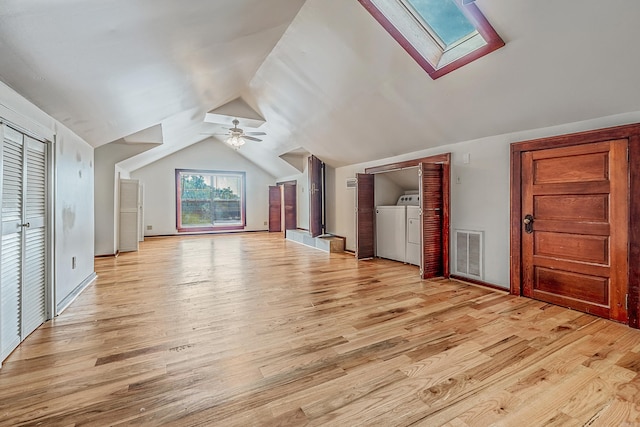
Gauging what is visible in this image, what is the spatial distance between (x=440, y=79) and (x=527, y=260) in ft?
7.34

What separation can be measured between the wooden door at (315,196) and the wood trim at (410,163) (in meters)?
1.61

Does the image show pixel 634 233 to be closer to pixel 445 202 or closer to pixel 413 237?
pixel 445 202

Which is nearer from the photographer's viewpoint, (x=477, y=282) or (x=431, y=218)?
(x=477, y=282)

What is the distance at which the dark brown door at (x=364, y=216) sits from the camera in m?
5.52

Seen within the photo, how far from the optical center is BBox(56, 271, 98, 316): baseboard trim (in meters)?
2.93

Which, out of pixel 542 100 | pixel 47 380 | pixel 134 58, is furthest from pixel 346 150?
pixel 47 380

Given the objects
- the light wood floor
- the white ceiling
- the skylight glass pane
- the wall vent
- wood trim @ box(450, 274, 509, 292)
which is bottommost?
the light wood floor

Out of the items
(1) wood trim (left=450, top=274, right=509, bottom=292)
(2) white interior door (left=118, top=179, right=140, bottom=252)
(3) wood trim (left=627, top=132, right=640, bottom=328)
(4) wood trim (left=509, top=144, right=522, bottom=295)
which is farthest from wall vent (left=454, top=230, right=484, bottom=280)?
(2) white interior door (left=118, top=179, right=140, bottom=252)

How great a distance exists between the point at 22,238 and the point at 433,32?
4044 mm

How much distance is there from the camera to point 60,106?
2.64 meters

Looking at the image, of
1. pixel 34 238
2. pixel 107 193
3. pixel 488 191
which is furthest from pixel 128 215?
pixel 488 191

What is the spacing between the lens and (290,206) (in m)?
9.43

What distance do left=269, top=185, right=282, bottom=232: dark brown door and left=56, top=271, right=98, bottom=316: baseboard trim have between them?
6254mm

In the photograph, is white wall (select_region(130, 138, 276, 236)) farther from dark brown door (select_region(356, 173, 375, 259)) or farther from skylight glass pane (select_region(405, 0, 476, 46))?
skylight glass pane (select_region(405, 0, 476, 46))
